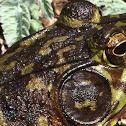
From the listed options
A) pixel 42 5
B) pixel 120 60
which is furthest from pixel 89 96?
pixel 42 5

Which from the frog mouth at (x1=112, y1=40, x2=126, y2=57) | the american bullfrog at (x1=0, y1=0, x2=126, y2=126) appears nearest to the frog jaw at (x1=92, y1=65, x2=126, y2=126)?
the american bullfrog at (x1=0, y1=0, x2=126, y2=126)

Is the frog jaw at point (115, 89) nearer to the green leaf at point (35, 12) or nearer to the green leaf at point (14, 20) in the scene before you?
the green leaf at point (14, 20)

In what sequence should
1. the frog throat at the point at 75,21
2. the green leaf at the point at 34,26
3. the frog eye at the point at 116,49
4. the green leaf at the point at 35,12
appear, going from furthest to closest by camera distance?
→ the green leaf at the point at 35,12
the green leaf at the point at 34,26
the frog throat at the point at 75,21
the frog eye at the point at 116,49

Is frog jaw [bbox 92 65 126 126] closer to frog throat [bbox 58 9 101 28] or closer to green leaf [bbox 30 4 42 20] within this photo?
frog throat [bbox 58 9 101 28]

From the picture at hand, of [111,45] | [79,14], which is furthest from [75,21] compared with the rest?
[111,45]

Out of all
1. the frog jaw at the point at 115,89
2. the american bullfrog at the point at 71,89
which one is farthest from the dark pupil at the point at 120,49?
the frog jaw at the point at 115,89

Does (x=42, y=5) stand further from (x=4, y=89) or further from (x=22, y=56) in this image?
(x=4, y=89)
